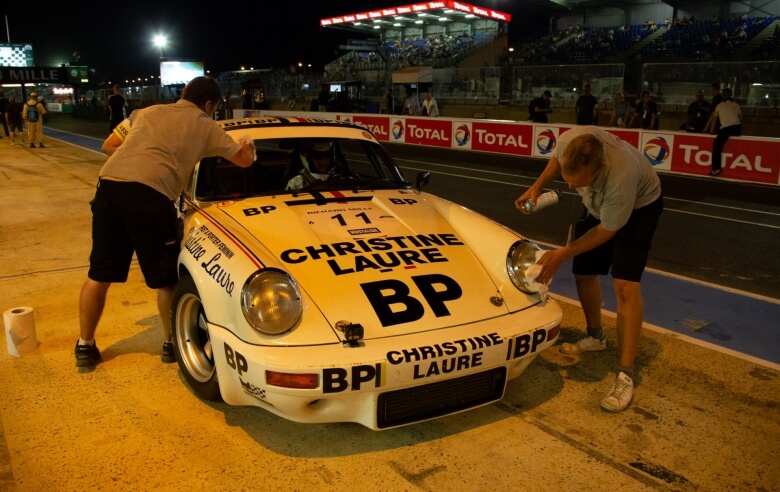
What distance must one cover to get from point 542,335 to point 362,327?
0.95 meters

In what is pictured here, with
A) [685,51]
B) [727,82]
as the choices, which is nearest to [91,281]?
[727,82]

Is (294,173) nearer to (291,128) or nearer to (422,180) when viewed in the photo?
(291,128)

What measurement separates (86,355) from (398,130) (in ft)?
53.2

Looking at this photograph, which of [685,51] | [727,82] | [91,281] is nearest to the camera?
[91,281]

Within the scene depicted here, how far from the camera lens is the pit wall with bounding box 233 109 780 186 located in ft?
36.9

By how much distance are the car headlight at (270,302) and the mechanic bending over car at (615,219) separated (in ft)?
4.37

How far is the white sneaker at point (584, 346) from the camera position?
13.7 ft

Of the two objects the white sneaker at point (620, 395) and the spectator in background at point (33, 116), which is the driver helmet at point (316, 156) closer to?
the white sneaker at point (620, 395)

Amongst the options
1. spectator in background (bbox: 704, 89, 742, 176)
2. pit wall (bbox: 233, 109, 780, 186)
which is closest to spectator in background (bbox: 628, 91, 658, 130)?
pit wall (bbox: 233, 109, 780, 186)

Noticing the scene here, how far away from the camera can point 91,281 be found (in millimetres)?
3943

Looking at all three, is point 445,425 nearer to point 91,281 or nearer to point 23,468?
point 23,468

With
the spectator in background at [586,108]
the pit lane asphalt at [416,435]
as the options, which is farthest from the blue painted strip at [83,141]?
the pit lane asphalt at [416,435]

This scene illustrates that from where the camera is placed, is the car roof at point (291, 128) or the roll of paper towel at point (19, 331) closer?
the roll of paper towel at point (19, 331)

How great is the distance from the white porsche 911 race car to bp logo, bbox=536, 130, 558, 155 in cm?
1137
